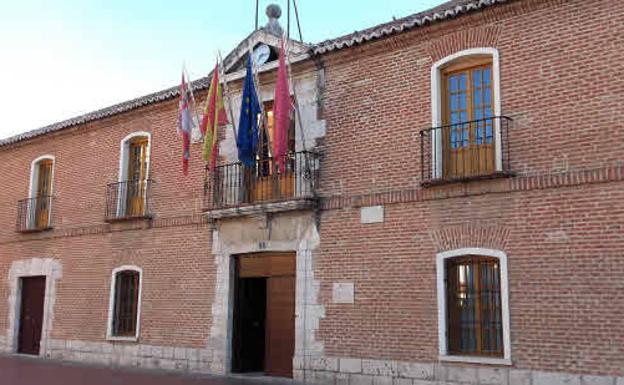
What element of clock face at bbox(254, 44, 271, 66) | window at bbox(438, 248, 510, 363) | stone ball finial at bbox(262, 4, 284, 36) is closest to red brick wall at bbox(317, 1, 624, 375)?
window at bbox(438, 248, 510, 363)

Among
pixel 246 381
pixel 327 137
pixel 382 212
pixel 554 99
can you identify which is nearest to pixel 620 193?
pixel 554 99

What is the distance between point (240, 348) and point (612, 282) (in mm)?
6926

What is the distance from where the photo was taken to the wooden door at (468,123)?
1020 centimetres

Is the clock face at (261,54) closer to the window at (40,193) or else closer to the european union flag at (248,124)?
the european union flag at (248,124)

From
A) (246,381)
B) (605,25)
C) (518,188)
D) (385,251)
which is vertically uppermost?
(605,25)

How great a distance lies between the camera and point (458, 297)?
33.3ft

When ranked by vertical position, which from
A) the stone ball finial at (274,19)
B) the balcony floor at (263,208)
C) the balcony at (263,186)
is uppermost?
the stone ball finial at (274,19)

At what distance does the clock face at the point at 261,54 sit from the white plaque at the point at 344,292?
469cm

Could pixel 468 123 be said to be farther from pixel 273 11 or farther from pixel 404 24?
pixel 273 11

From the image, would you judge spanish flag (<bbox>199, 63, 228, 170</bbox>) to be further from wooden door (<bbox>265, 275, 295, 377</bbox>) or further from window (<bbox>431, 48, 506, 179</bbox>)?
window (<bbox>431, 48, 506, 179</bbox>)

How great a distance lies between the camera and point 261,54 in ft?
44.0

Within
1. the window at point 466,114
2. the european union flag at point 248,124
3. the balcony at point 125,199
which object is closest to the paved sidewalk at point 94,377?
the balcony at point 125,199

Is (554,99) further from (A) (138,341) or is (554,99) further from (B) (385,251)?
(A) (138,341)

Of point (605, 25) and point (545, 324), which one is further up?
point (605, 25)
